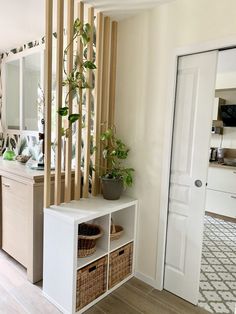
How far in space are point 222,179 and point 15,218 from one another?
3.08 m

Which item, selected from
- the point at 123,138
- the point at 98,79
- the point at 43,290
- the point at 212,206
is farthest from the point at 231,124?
the point at 43,290

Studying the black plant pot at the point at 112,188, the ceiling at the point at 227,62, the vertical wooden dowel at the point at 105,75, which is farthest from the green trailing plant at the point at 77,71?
the ceiling at the point at 227,62

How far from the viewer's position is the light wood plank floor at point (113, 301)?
1.81 m

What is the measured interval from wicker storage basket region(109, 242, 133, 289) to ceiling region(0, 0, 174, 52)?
2.05 meters

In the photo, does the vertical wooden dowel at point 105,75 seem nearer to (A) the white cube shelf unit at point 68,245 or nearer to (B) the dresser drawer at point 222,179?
(A) the white cube shelf unit at point 68,245

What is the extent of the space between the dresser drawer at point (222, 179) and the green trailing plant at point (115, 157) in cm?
221

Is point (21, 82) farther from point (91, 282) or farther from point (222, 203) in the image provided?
point (222, 203)

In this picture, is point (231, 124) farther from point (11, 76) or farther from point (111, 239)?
point (11, 76)

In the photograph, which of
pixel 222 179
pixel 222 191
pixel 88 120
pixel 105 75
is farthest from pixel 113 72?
pixel 222 191

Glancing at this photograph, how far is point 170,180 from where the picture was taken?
2014 millimetres

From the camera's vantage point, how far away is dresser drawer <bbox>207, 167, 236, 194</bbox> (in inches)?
146

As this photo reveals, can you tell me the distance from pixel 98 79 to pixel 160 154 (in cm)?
86

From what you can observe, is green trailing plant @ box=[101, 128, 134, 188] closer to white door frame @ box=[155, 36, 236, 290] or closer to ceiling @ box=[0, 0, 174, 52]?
white door frame @ box=[155, 36, 236, 290]

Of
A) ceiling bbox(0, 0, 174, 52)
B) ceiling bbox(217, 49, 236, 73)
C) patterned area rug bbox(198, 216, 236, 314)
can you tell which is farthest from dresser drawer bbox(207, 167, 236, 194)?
ceiling bbox(0, 0, 174, 52)
